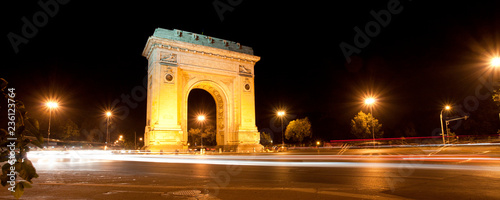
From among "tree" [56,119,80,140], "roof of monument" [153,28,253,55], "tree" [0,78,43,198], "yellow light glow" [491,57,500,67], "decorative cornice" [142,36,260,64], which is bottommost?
"tree" [0,78,43,198]

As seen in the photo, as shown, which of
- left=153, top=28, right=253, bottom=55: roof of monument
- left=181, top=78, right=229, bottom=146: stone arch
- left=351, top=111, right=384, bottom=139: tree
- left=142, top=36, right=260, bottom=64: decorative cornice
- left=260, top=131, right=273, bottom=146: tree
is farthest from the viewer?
left=260, top=131, right=273, bottom=146: tree

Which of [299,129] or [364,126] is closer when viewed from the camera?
[364,126]

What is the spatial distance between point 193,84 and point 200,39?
4911 millimetres

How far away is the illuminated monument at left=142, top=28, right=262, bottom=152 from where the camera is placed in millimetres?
28109

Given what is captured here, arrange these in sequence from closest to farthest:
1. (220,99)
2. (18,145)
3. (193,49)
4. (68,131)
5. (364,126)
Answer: (18,145) < (193,49) < (220,99) < (364,126) < (68,131)

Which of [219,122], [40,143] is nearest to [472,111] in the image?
[219,122]

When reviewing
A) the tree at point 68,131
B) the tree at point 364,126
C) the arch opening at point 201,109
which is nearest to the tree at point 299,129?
the tree at point 364,126

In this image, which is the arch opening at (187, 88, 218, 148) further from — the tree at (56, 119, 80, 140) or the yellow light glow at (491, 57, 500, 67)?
the yellow light glow at (491, 57, 500, 67)

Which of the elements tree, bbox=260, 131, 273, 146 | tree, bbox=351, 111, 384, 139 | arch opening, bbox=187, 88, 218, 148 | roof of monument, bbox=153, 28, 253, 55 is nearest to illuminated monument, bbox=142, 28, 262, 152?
roof of monument, bbox=153, 28, 253, 55

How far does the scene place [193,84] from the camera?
31328 mm

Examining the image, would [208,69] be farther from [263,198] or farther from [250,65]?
[263,198]

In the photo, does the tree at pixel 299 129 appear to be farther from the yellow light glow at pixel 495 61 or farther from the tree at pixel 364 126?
the yellow light glow at pixel 495 61

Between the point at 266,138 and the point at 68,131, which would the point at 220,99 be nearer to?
the point at 266,138

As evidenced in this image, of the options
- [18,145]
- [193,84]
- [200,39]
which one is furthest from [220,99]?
[18,145]
